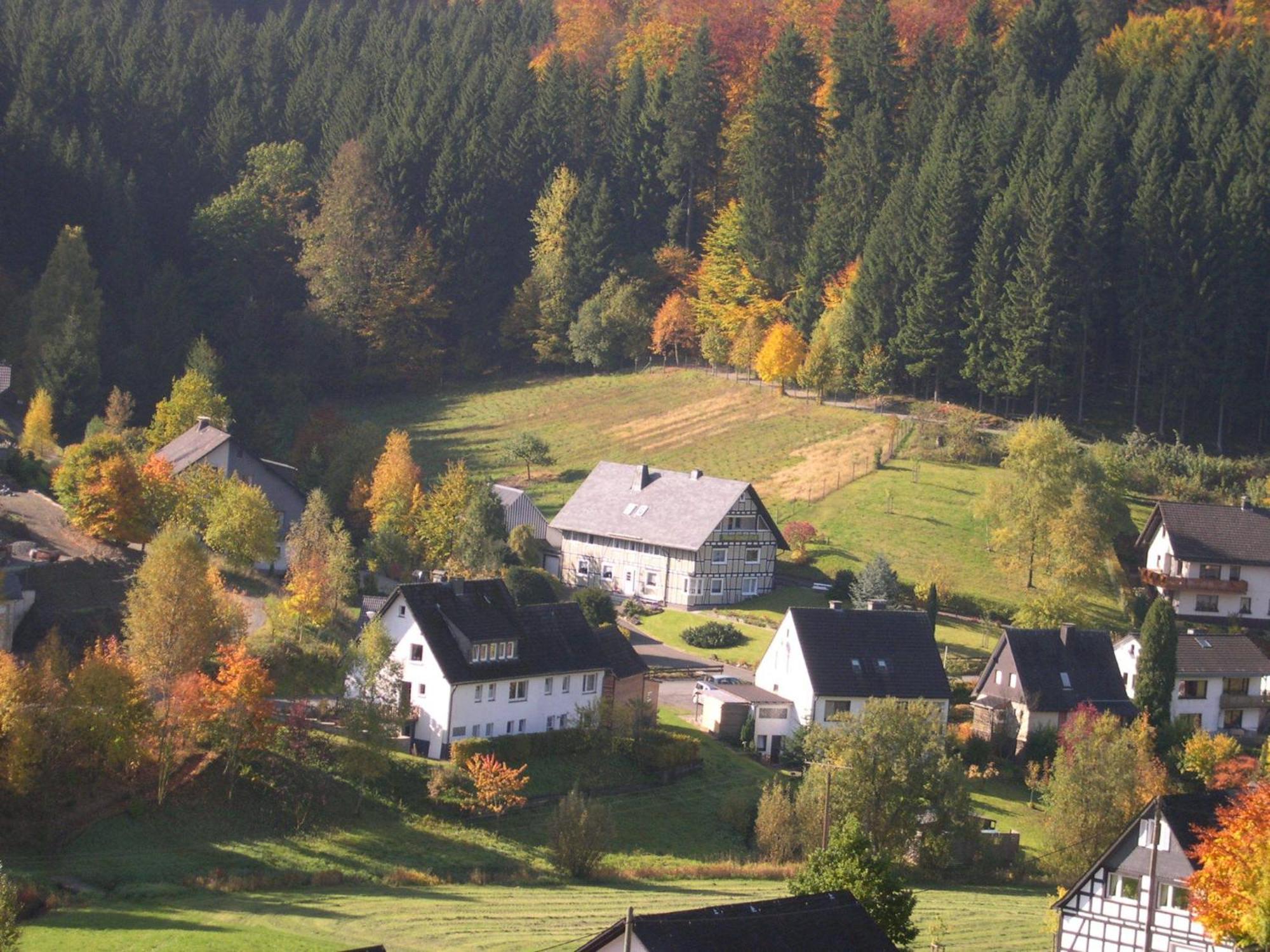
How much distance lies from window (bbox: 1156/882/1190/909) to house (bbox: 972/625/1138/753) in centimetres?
2222

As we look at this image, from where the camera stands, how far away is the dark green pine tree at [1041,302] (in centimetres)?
8838

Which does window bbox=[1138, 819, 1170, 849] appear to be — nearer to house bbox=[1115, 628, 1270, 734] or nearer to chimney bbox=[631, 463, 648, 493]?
house bbox=[1115, 628, 1270, 734]

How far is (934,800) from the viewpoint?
163ft

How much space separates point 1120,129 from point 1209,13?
27.6m

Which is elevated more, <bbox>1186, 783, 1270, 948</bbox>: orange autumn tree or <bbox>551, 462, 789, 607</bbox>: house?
<bbox>551, 462, 789, 607</bbox>: house

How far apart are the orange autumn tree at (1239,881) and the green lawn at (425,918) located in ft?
16.0

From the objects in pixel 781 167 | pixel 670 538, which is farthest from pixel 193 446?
pixel 781 167

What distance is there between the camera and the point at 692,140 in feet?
367

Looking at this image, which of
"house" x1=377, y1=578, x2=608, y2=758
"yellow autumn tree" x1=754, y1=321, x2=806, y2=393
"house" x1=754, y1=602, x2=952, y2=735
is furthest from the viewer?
"yellow autumn tree" x1=754, y1=321, x2=806, y2=393

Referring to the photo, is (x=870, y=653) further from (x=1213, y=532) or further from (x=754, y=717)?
(x=1213, y=532)

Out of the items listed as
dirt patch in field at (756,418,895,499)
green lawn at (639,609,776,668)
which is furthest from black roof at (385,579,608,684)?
dirt patch in field at (756,418,895,499)

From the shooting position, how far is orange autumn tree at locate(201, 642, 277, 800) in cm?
4831

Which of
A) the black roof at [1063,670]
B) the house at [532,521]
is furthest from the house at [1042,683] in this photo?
the house at [532,521]

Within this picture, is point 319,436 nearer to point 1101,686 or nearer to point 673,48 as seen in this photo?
point 1101,686
